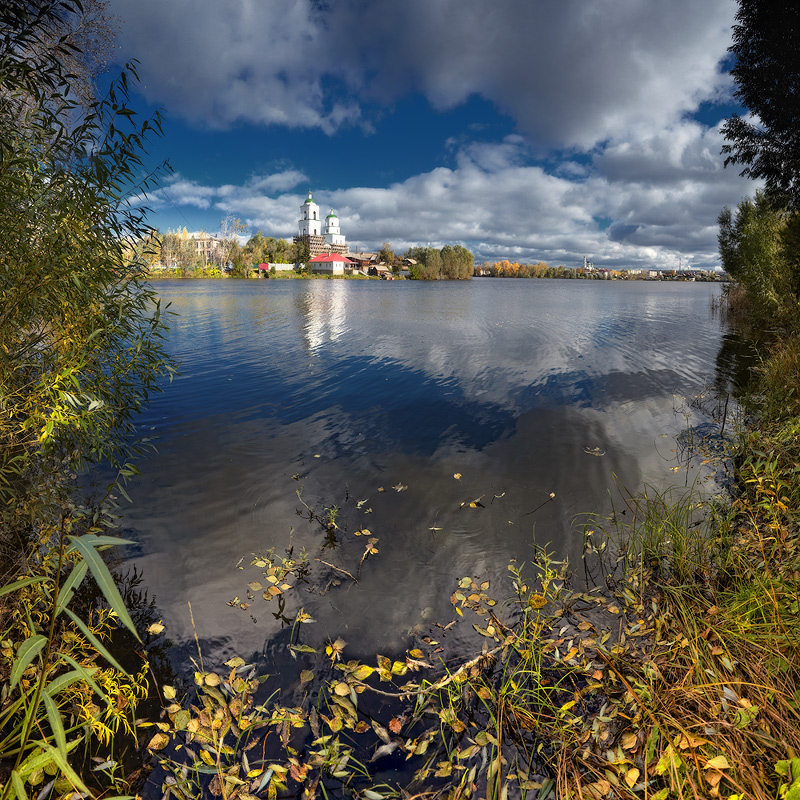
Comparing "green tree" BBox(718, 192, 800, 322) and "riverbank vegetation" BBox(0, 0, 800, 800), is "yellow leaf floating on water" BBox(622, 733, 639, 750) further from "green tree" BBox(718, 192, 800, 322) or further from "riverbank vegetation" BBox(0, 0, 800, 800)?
"green tree" BBox(718, 192, 800, 322)

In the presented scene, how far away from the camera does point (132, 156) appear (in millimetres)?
5926

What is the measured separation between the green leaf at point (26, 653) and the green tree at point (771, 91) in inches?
949

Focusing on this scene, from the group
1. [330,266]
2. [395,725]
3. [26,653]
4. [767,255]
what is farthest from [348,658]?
[330,266]

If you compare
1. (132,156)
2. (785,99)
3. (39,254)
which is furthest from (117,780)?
(785,99)

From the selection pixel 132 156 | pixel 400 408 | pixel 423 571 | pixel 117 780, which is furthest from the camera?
pixel 400 408

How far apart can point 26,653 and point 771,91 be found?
971 inches

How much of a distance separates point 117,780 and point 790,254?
26.4 metres

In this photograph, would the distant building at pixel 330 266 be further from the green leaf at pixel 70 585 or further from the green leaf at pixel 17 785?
the green leaf at pixel 17 785

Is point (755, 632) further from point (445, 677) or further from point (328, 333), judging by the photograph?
point (328, 333)

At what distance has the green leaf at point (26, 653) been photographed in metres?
1.86

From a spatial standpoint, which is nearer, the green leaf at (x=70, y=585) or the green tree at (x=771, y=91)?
the green leaf at (x=70, y=585)

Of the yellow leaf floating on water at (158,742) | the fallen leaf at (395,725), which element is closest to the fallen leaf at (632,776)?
the fallen leaf at (395,725)

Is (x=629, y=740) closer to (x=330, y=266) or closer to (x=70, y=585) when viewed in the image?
(x=70, y=585)

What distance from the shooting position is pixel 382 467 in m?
9.82
